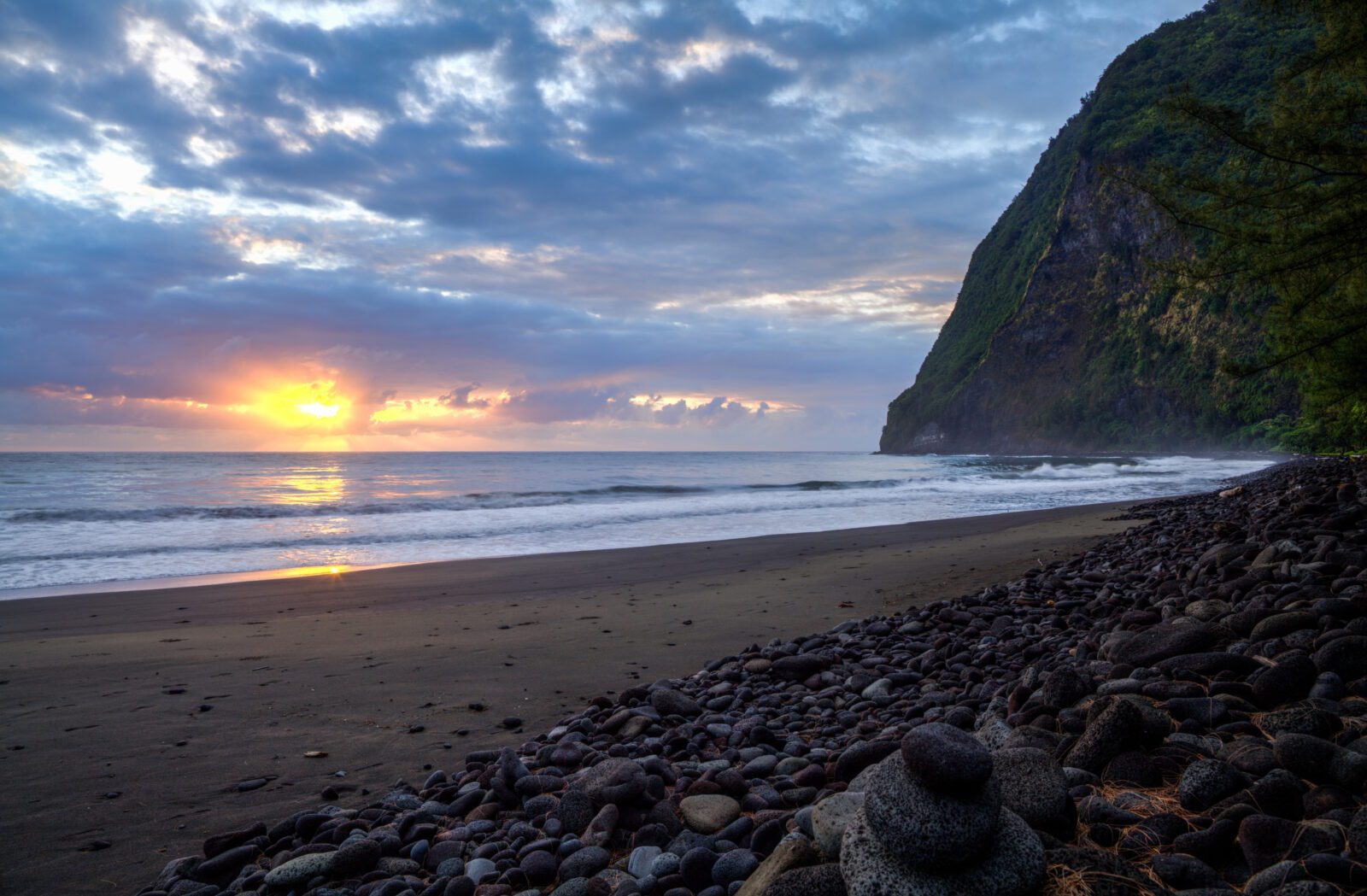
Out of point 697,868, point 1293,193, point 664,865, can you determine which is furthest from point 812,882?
point 1293,193

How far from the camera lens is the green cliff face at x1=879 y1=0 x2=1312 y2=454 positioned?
6256 centimetres

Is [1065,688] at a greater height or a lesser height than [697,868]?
greater

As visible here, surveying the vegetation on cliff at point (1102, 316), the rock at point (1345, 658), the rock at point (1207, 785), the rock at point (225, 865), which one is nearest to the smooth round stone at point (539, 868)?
the rock at point (225, 865)

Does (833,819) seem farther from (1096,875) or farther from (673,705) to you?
(673,705)

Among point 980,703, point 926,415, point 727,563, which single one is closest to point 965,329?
point 926,415

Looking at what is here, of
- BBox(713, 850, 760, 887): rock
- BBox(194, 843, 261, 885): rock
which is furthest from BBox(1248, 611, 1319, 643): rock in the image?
BBox(194, 843, 261, 885): rock

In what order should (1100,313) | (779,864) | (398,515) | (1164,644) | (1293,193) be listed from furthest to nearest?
(1100,313), (398,515), (1293,193), (1164,644), (779,864)

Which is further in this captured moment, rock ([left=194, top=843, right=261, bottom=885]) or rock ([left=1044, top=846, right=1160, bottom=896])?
rock ([left=194, top=843, right=261, bottom=885])

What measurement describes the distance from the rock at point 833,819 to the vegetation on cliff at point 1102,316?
4683 cm

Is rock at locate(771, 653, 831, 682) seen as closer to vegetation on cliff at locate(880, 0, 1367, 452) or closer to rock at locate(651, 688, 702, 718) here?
rock at locate(651, 688, 702, 718)

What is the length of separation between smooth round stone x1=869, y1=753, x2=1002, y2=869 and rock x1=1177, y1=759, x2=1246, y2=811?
2.73 ft

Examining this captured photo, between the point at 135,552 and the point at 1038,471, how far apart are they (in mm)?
45789

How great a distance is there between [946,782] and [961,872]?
261 millimetres

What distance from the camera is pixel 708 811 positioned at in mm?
3375
